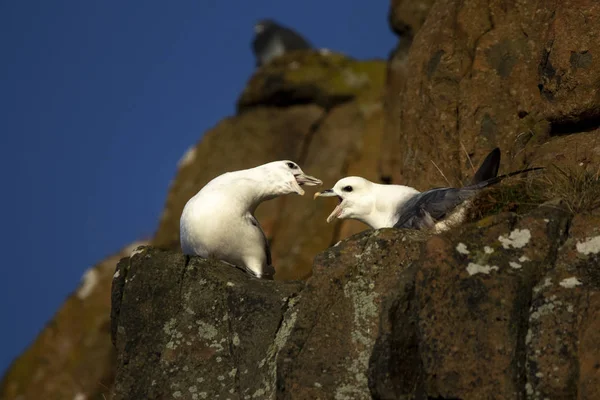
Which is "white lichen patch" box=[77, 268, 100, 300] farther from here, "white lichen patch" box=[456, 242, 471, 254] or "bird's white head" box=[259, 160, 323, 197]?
"white lichen patch" box=[456, 242, 471, 254]

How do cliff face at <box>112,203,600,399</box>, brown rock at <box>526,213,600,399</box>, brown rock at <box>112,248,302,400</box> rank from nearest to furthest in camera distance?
brown rock at <box>526,213,600,399</box>, cliff face at <box>112,203,600,399</box>, brown rock at <box>112,248,302,400</box>

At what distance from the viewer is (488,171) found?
7.31 m

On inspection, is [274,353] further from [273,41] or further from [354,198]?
[273,41]

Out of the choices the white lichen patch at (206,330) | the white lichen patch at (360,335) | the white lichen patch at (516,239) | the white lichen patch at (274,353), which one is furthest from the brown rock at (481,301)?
the white lichen patch at (206,330)

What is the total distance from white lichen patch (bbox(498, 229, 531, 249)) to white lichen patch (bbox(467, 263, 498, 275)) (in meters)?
0.19

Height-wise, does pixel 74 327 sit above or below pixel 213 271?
below

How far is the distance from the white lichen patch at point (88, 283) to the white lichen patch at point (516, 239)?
14.0 meters

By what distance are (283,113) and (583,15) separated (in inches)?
432

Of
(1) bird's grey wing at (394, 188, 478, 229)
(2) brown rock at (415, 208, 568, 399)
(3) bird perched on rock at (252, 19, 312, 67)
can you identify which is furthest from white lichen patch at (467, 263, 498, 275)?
(3) bird perched on rock at (252, 19, 312, 67)

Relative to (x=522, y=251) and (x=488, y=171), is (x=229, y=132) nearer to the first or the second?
(x=488, y=171)

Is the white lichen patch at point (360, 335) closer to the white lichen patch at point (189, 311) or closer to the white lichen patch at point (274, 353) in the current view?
the white lichen patch at point (274, 353)

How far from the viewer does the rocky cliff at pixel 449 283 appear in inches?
199

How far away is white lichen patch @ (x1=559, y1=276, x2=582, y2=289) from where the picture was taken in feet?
16.7

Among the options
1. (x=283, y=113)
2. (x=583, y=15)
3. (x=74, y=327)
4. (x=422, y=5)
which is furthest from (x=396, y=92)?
(x=74, y=327)
